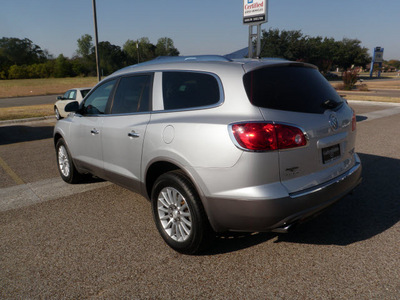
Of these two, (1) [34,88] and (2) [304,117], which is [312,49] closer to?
(1) [34,88]

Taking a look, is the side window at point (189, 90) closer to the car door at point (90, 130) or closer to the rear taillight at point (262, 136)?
the rear taillight at point (262, 136)

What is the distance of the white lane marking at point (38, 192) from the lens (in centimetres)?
446

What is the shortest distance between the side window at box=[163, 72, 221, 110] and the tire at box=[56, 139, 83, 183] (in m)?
2.44

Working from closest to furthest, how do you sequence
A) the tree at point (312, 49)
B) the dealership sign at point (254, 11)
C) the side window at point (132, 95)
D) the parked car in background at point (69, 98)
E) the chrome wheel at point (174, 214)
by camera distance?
the chrome wheel at point (174, 214) → the side window at point (132, 95) → the parked car in background at point (69, 98) → the dealership sign at point (254, 11) → the tree at point (312, 49)

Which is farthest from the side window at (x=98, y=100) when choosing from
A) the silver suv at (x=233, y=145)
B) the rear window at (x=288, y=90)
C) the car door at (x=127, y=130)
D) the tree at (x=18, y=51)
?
the tree at (x=18, y=51)

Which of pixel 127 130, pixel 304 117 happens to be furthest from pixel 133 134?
pixel 304 117

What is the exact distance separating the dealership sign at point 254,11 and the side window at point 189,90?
49.4ft

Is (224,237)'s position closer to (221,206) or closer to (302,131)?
(221,206)

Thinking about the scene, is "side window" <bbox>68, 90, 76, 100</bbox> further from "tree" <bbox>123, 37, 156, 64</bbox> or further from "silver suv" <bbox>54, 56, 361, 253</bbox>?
"tree" <bbox>123, 37, 156, 64</bbox>

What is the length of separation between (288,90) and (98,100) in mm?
2595

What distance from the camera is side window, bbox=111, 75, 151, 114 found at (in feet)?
11.5

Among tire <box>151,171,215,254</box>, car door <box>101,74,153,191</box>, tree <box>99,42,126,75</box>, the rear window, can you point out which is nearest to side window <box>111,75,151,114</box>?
car door <box>101,74,153,191</box>

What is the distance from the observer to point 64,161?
525 centimetres

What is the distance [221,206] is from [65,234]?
188 cm
